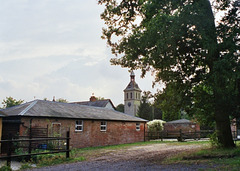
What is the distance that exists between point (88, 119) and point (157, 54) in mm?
13011

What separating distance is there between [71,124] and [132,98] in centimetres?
4931

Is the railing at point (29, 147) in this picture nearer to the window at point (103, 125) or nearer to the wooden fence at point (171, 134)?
the window at point (103, 125)

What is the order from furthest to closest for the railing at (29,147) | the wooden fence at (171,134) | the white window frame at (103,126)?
1. the wooden fence at (171,134)
2. the white window frame at (103,126)
3. the railing at (29,147)

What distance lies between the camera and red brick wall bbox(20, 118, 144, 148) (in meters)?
19.4

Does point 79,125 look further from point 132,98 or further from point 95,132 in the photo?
point 132,98

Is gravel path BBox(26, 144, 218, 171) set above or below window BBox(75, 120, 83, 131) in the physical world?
below

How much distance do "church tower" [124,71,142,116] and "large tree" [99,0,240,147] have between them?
54012mm

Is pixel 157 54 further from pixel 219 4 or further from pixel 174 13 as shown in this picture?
pixel 219 4

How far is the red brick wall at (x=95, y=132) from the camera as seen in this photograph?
63.6 feet

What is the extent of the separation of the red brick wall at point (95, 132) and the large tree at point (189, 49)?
320 inches

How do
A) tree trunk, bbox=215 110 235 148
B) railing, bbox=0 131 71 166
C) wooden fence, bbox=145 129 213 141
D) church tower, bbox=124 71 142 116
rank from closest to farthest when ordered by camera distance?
railing, bbox=0 131 71 166 < tree trunk, bbox=215 110 235 148 < wooden fence, bbox=145 129 213 141 < church tower, bbox=124 71 142 116

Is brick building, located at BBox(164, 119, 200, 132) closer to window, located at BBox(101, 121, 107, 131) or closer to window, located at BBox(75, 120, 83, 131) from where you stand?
window, located at BBox(101, 121, 107, 131)

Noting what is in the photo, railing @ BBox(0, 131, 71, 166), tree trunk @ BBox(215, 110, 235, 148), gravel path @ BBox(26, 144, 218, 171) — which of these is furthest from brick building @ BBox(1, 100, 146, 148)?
tree trunk @ BBox(215, 110, 235, 148)

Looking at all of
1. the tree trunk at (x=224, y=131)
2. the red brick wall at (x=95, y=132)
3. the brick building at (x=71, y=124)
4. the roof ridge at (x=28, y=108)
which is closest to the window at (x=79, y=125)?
the brick building at (x=71, y=124)
